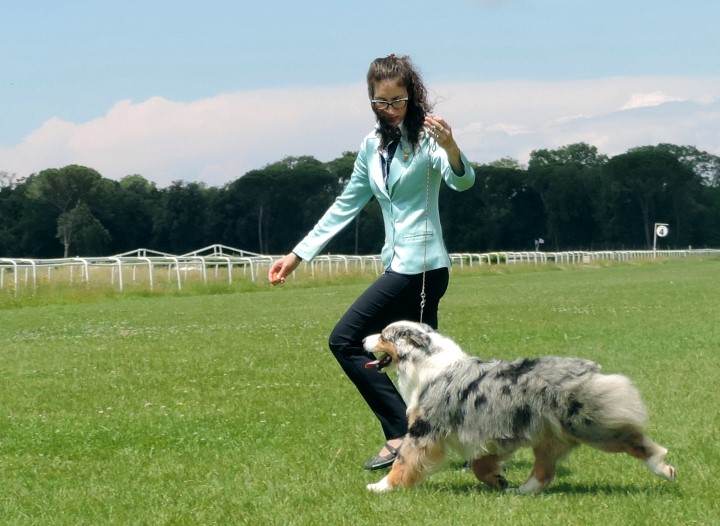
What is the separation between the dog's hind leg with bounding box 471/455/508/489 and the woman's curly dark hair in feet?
6.67

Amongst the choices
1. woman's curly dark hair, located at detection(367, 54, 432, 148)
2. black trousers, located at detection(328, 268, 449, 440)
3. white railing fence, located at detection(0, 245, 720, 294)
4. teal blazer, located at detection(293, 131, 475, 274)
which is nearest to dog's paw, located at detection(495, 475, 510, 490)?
black trousers, located at detection(328, 268, 449, 440)

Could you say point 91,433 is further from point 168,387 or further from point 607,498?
point 607,498

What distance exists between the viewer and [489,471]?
285 inches

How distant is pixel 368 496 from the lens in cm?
707

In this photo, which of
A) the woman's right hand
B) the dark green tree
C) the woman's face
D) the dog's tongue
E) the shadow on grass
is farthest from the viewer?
the dark green tree

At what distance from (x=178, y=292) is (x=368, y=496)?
3348 centimetres

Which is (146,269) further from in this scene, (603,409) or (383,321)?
(603,409)

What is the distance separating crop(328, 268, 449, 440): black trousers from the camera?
754 cm

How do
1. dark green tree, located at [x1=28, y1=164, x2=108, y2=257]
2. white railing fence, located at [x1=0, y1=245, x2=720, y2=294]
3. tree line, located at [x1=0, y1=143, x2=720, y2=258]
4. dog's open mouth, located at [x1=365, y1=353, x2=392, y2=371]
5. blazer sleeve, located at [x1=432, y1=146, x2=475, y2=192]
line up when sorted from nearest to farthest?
blazer sleeve, located at [x1=432, y1=146, x2=475, y2=192]
dog's open mouth, located at [x1=365, y1=353, x2=392, y2=371]
white railing fence, located at [x1=0, y1=245, x2=720, y2=294]
dark green tree, located at [x1=28, y1=164, x2=108, y2=257]
tree line, located at [x1=0, y1=143, x2=720, y2=258]

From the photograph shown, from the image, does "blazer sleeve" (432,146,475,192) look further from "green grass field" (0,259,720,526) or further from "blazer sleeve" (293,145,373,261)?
"green grass field" (0,259,720,526)

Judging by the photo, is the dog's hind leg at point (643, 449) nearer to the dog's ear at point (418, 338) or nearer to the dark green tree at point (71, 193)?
the dog's ear at point (418, 338)

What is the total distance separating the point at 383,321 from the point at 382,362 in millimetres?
301

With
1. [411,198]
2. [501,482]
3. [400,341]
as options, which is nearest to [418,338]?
[400,341]

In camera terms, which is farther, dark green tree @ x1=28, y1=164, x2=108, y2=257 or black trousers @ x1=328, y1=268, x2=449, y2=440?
dark green tree @ x1=28, y1=164, x2=108, y2=257
